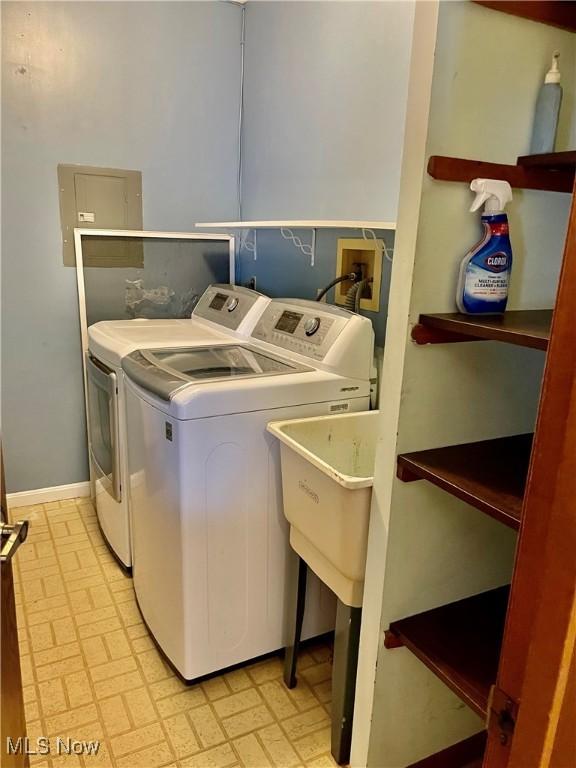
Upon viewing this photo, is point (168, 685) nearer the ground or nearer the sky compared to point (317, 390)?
nearer the ground

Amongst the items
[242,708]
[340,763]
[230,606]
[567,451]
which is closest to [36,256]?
[230,606]

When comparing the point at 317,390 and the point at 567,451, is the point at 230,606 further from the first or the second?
the point at 567,451

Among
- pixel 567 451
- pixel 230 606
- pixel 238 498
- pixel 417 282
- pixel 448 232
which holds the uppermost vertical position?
pixel 448 232

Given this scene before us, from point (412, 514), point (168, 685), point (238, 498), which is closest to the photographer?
point (412, 514)

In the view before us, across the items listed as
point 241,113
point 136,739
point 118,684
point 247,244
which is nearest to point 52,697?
point 118,684

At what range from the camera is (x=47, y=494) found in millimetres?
2918

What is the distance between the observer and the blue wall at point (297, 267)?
2125mm

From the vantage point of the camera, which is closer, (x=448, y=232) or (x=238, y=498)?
(x=448, y=232)

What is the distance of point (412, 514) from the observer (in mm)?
1289

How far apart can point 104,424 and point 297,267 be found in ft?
3.70

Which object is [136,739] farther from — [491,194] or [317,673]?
[491,194]

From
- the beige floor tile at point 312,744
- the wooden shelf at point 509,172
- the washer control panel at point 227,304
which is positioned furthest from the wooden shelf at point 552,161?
the beige floor tile at point 312,744

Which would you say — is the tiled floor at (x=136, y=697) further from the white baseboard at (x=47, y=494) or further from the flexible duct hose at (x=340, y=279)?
the flexible duct hose at (x=340, y=279)

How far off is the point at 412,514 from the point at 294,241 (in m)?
1.65
